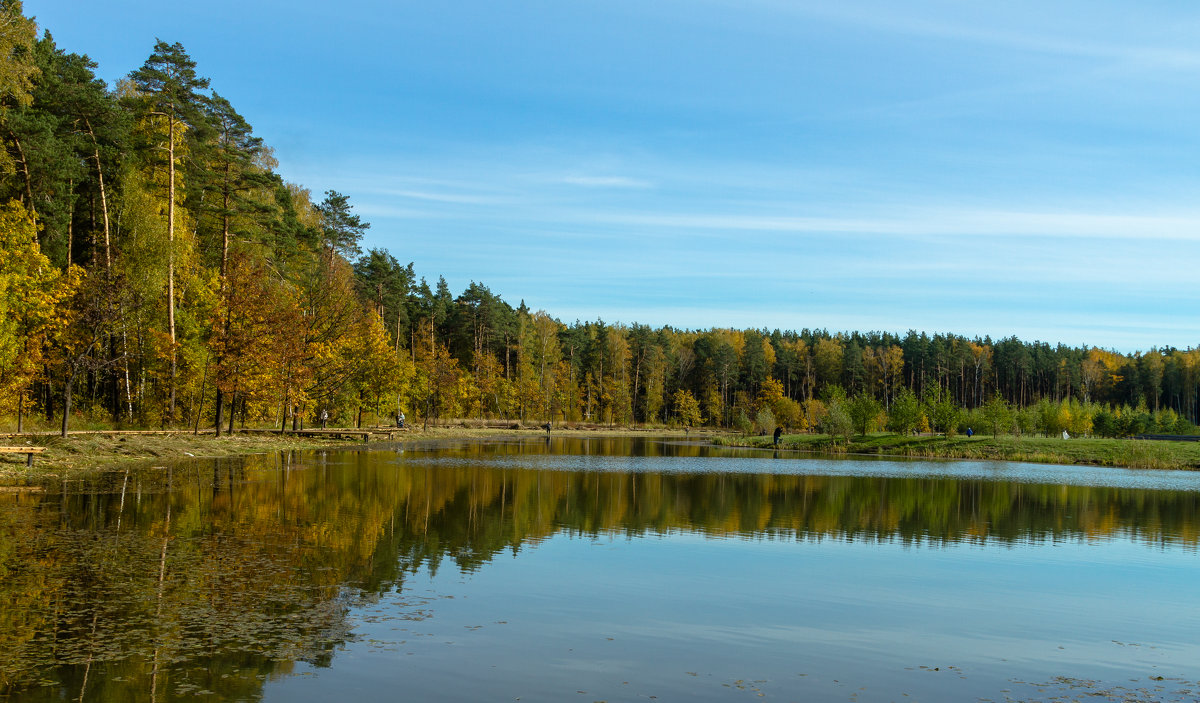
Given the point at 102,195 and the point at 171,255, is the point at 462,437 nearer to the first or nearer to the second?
the point at 171,255

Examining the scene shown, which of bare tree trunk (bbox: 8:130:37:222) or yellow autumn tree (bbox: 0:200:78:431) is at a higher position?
bare tree trunk (bbox: 8:130:37:222)

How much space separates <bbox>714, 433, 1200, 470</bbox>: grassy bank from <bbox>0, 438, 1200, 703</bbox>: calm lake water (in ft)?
120

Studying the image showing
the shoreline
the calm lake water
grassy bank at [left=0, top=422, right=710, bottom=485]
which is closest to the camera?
the calm lake water

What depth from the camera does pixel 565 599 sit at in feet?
43.4

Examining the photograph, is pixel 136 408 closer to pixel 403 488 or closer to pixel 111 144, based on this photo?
pixel 111 144

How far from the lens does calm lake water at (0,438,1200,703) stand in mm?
9117

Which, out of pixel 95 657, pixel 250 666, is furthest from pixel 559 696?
pixel 95 657

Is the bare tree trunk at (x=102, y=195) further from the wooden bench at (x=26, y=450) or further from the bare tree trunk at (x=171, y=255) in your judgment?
the wooden bench at (x=26, y=450)

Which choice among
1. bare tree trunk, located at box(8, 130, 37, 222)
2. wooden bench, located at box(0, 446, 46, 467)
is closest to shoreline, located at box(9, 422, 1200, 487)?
wooden bench, located at box(0, 446, 46, 467)

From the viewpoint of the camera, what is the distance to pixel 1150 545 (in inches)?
845

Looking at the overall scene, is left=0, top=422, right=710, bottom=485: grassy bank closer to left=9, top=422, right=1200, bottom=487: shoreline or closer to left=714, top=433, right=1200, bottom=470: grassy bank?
left=9, top=422, right=1200, bottom=487: shoreline

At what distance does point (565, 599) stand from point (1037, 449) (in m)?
59.7

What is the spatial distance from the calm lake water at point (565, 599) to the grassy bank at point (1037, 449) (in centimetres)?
3643

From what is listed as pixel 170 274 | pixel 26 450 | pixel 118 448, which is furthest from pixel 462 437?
pixel 26 450
